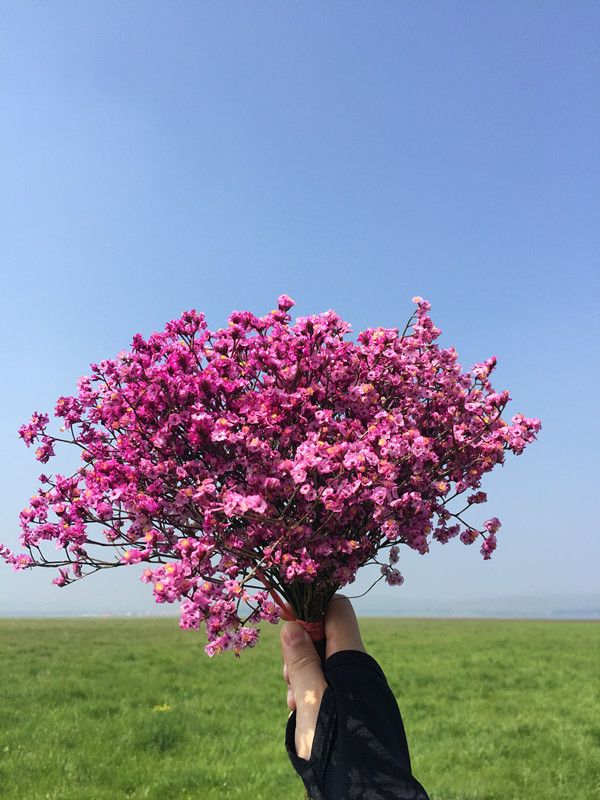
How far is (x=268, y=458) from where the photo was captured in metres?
4.15

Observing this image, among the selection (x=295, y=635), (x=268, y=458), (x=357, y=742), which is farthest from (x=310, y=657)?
(x=268, y=458)

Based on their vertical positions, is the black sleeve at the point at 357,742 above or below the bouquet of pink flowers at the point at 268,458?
below

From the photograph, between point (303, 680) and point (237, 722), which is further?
point (237, 722)

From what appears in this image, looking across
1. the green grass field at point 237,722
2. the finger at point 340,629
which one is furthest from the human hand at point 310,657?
the green grass field at point 237,722

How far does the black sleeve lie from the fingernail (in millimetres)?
263

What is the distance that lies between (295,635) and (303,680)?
31cm

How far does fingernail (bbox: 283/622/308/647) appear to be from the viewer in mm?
4973

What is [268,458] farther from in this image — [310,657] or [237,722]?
[237,722]

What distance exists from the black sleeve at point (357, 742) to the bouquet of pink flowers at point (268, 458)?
43 centimetres

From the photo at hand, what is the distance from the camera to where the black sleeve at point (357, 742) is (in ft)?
14.3

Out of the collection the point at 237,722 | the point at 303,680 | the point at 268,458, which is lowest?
the point at 237,722

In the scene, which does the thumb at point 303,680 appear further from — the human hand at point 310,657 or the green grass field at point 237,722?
the green grass field at point 237,722

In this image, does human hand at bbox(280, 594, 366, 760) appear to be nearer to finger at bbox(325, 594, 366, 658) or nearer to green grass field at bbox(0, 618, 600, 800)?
finger at bbox(325, 594, 366, 658)

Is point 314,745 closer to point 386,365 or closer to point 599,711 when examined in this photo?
point 386,365
